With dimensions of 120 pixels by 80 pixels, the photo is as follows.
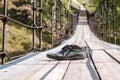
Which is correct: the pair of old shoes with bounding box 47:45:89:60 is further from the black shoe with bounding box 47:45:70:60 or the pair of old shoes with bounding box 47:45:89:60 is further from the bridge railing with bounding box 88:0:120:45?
the bridge railing with bounding box 88:0:120:45

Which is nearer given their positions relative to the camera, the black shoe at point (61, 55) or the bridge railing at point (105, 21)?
the black shoe at point (61, 55)

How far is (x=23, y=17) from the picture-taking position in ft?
68.6

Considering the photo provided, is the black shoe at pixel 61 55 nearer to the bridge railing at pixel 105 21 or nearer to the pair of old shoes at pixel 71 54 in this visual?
the pair of old shoes at pixel 71 54

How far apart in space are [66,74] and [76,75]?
111 millimetres

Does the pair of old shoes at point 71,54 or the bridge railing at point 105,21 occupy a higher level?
the bridge railing at point 105,21

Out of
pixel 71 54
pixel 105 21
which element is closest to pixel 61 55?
pixel 71 54

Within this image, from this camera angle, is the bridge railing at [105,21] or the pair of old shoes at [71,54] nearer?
the pair of old shoes at [71,54]

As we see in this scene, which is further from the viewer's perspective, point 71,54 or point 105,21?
point 105,21

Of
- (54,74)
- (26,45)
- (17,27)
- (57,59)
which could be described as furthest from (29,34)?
(54,74)

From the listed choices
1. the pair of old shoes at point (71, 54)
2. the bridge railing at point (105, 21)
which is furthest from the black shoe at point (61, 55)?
the bridge railing at point (105, 21)

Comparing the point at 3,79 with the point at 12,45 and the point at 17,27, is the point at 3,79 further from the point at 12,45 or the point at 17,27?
the point at 17,27

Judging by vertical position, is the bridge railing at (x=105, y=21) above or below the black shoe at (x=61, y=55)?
above

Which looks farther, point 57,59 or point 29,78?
point 57,59

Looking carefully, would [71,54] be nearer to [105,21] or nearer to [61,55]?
[61,55]
